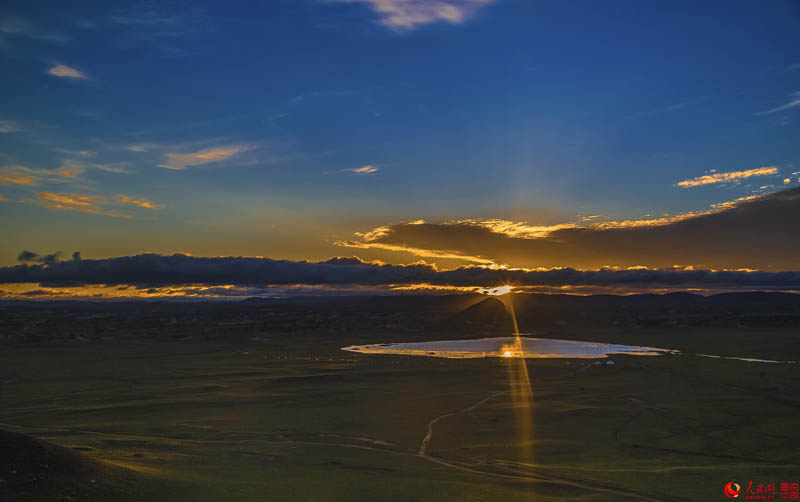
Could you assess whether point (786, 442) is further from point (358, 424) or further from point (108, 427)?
point (108, 427)

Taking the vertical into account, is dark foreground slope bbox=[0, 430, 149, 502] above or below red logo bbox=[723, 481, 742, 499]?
above

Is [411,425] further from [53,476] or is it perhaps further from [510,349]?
[510,349]

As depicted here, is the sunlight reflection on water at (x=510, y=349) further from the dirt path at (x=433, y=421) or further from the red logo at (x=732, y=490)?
the red logo at (x=732, y=490)
